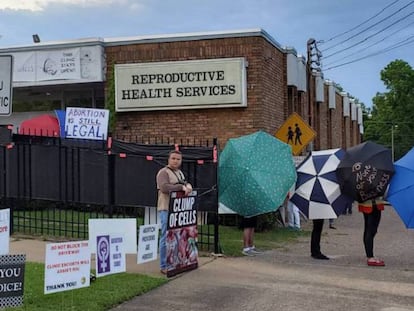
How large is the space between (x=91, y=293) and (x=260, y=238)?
6842mm

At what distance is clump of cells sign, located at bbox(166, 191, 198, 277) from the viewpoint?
8.45m

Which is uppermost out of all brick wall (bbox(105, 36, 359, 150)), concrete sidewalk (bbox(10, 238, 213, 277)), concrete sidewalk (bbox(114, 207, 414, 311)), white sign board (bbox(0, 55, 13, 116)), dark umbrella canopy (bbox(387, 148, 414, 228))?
brick wall (bbox(105, 36, 359, 150))

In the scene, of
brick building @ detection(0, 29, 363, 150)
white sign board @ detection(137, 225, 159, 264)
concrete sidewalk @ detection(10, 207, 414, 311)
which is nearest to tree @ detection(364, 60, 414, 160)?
brick building @ detection(0, 29, 363, 150)

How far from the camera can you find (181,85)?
52.2 feet

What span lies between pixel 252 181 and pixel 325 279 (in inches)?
85.0

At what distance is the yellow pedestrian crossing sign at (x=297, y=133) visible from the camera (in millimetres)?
14430

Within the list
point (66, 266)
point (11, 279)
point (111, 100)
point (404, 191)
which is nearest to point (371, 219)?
point (404, 191)

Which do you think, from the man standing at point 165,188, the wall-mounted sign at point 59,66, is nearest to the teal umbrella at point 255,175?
the man standing at point 165,188

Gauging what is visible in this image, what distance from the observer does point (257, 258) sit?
1041cm

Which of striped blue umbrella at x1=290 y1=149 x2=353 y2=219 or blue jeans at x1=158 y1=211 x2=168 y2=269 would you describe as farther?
striped blue umbrella at x1=290 y1=149 x2=353 y2=219

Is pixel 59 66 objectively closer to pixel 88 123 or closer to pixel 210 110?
pixel 210 110

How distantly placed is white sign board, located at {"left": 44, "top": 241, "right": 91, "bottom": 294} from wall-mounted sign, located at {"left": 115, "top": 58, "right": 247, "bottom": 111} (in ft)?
32.2

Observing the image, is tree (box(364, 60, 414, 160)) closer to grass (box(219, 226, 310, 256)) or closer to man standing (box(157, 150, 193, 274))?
grass (box(219, 226, 310, 256))

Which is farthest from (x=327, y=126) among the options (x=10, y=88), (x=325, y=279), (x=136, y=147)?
(x=10, y=88)
